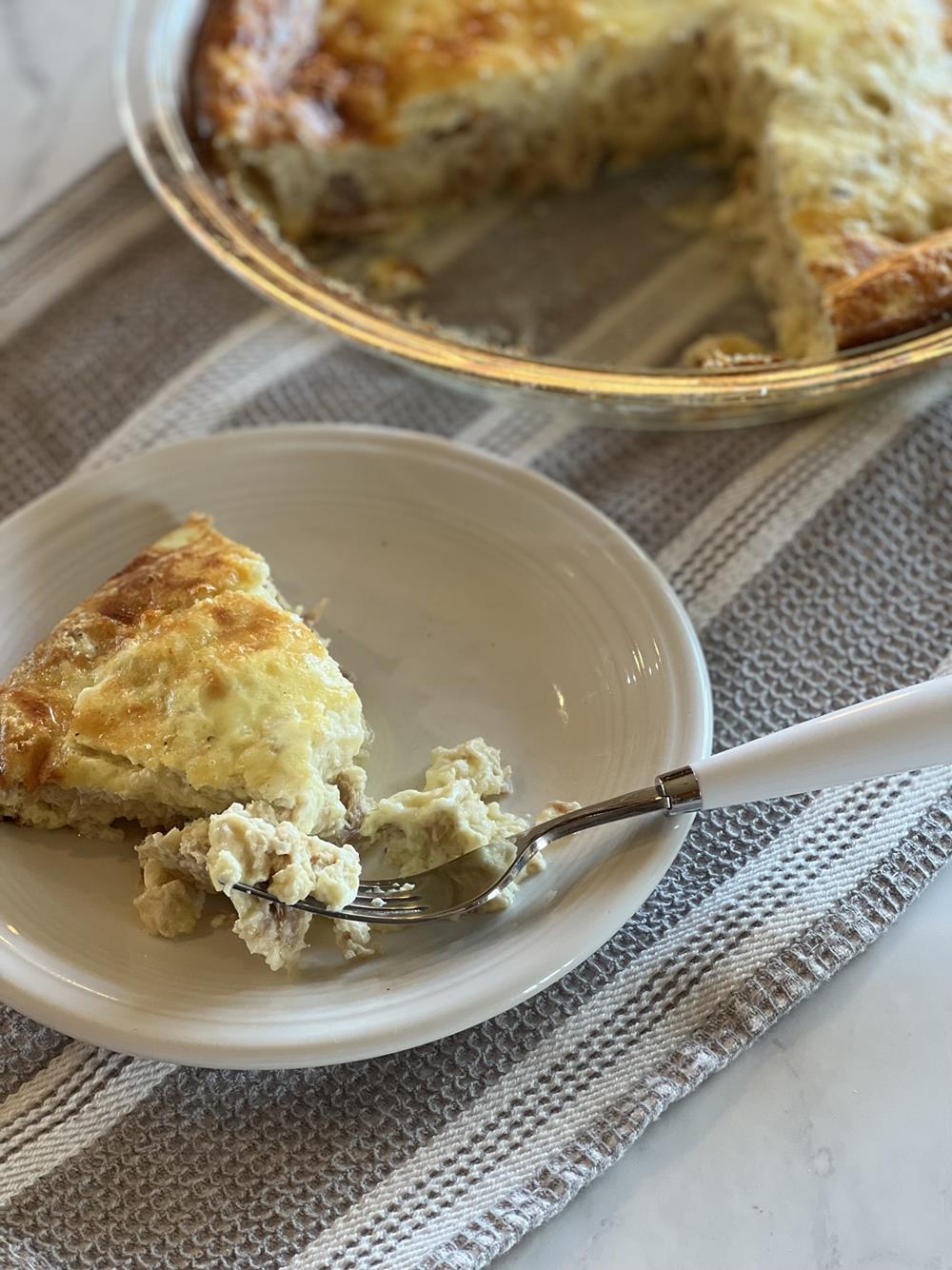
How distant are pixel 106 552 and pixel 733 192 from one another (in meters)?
1.66

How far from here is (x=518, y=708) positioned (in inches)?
68.9

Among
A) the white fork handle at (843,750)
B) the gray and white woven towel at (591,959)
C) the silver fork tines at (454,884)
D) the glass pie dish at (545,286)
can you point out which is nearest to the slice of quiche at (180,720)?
the silver fork tines at (454,884)

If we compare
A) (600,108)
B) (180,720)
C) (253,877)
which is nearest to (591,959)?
(253,877)

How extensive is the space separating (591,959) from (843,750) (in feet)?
1.32

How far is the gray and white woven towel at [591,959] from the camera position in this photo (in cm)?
140

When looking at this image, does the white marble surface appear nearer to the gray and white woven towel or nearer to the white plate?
the gray and white woven towel

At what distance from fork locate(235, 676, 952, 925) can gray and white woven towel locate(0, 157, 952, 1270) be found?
17 cm

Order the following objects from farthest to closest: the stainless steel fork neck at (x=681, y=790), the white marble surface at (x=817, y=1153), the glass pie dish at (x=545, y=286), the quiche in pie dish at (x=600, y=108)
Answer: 1. the quiche in pie dish at (x=600, y=108)
2. the glass pie dish at (x=545, y=286)
3. the stainless steel fork neck at (x=681, y=790)
4. the white marble surface at (x=817, y=1153)

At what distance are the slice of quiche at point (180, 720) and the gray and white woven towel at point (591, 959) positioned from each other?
30cm

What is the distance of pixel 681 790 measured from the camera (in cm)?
149

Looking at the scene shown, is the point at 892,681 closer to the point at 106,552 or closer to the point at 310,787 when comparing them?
the point at 310,787

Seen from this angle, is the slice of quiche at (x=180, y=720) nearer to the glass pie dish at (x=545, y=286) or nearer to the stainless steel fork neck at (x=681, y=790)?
the stainless steel fork neck at (x=681, y=790)

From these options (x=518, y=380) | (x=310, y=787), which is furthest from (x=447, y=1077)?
(x=518, y=380)

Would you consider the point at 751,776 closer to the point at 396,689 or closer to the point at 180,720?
the point at 396,689
